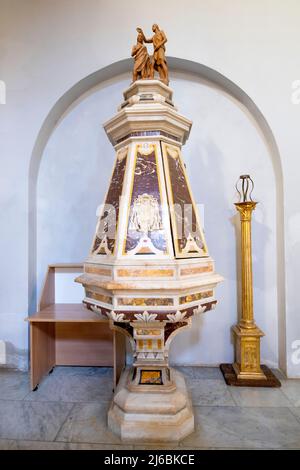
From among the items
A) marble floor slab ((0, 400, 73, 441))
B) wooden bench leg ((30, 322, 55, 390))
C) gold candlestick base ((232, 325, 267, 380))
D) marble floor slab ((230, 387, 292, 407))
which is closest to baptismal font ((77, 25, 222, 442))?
marble floor slab ((0, 400, 73, 441))

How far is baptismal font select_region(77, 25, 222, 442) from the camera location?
1.55m

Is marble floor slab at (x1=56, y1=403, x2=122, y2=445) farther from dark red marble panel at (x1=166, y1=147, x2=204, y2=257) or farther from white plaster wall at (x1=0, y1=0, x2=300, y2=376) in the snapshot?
dark red marble panel at (x1=166, y1=147, x2=204, y2=257)

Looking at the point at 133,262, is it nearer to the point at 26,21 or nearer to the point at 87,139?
the point at 87,139

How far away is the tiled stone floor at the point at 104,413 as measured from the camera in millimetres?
1647

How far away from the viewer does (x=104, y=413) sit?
194 centimetres

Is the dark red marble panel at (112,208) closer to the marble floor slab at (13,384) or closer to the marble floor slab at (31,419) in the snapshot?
the marble floor slab at (31,419)

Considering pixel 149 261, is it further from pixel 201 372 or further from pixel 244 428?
pixel 201 372

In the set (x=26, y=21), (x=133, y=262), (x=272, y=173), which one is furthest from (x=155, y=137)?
(x=26, y=21)

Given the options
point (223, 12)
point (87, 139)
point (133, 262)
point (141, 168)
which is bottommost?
point (133, 262)

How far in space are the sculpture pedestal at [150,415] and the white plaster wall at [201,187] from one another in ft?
3.27

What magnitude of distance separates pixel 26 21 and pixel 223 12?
6.48ft

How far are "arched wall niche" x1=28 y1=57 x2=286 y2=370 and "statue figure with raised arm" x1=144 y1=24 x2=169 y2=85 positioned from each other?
765 millimetres
